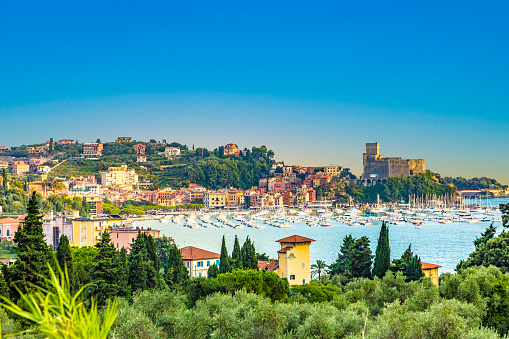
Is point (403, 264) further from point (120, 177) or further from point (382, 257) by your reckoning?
point (120, 177)

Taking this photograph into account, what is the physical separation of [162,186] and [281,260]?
50159 millimetres

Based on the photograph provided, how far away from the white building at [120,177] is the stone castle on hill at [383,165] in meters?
27.5

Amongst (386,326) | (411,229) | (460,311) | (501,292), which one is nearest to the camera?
(386,326)

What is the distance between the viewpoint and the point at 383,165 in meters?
63.4

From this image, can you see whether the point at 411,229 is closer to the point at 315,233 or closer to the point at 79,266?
the point at 315,233

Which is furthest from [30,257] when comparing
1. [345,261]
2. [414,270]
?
[345,261]

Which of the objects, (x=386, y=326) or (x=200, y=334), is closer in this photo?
(x=386, y=326)

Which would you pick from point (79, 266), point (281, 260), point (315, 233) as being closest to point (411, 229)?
point (315, 233)

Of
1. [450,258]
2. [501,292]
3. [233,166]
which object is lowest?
[450,258]

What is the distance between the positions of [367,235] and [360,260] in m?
18.8

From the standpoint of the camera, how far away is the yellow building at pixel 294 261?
11602 mm

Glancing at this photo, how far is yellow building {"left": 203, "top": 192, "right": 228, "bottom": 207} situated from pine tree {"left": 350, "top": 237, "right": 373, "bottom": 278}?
42815mm

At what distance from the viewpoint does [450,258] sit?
20359 mm

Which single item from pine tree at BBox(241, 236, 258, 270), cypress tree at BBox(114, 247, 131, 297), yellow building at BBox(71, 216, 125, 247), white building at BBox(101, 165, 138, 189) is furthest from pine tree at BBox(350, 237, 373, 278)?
white building at BBox(101, 165, 138, 189)
